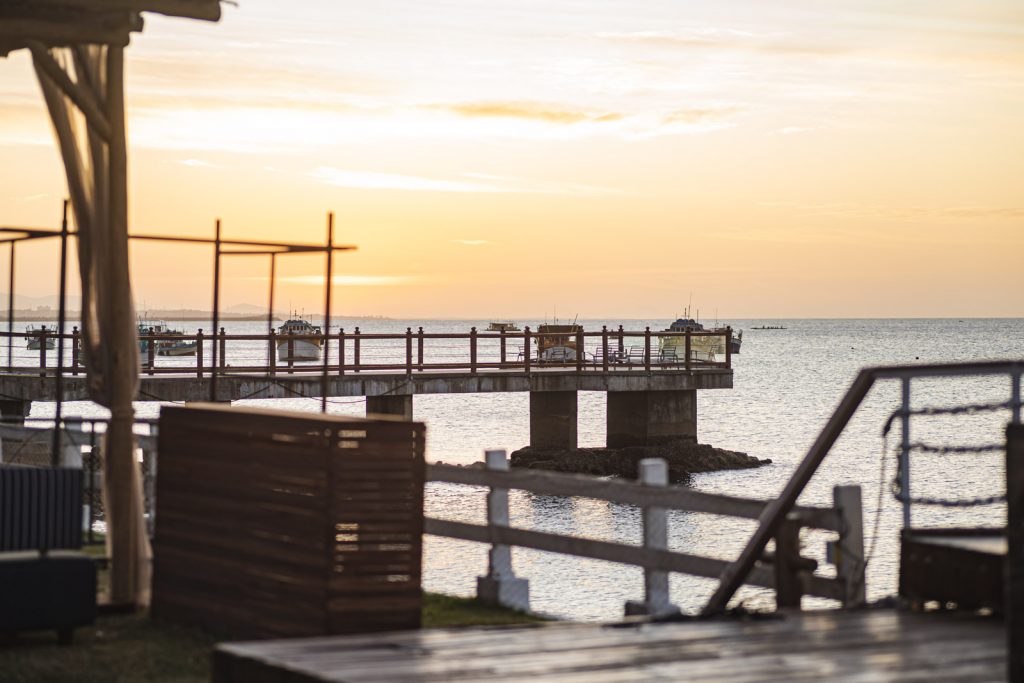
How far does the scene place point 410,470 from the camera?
7.21 m

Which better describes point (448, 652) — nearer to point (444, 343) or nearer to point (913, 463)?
point (913, 463)

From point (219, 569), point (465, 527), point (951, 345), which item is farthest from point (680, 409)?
point (951, 345)

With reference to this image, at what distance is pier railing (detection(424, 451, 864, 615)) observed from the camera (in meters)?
7.41

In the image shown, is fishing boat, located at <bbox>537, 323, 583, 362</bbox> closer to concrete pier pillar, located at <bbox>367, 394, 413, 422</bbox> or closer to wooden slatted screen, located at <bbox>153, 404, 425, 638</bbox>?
concrete pier pillar, located at <bbox>367, 394, 413, 422</bbox>

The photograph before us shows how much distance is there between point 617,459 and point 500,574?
30025 mm

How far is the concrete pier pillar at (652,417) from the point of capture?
40094mm

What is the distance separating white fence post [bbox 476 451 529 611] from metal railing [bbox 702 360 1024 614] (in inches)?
133

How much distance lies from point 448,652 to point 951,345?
17308cm

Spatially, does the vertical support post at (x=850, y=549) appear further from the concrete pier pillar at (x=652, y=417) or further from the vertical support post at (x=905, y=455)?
the concrete pier pillar at (x=652, y=417)

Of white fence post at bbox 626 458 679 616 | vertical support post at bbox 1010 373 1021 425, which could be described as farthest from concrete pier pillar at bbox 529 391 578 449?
vertical support post at bbox 1010 373 1021 425

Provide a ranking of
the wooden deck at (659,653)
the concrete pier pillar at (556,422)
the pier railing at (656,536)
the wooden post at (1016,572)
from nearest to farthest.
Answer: the wooden post at (1016,572) < the wooden deck at (659,653) < the pier railing at (656,536) < the concrete pier pillar at (556,422)

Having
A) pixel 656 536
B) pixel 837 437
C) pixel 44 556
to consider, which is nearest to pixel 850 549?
pixel 837 437

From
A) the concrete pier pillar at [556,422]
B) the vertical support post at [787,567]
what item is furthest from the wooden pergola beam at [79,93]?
the concrete pier pillar at [556,422]

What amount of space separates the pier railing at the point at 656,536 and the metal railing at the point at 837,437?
0.33 ft
